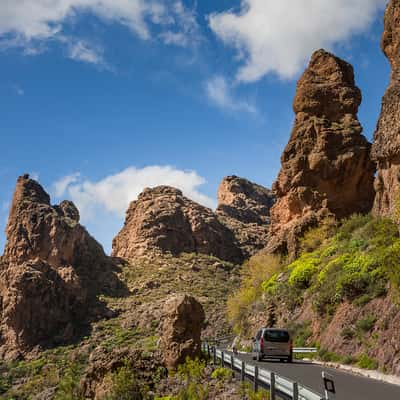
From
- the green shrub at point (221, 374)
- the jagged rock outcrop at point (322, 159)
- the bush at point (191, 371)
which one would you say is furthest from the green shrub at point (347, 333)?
the jagged rock outcrop at point (322, 159)

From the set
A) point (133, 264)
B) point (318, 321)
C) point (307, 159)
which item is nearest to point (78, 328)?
point (133, 264)

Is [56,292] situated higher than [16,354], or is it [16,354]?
[56,292]

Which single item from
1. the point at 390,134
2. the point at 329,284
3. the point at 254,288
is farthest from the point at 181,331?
the point at 254,288

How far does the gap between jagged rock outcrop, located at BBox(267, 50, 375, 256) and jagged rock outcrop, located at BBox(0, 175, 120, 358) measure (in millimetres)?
33025

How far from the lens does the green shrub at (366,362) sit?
690 inches

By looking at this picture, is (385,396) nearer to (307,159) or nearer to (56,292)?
(307,159)

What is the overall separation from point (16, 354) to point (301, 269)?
1671 inches

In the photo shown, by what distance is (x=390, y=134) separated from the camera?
30812 millimetres

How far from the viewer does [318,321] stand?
27.5 m

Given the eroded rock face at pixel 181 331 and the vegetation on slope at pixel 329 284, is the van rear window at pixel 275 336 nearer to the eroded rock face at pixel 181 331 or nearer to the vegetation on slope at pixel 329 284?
the vegetation on slope at pixel 329 284

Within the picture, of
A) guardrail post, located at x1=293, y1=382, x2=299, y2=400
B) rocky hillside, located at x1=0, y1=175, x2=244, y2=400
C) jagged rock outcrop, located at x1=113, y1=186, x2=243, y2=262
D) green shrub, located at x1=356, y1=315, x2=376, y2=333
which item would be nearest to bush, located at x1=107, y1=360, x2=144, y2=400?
guardrail post, located at x1=293, y1=382, x2=299, y2=400

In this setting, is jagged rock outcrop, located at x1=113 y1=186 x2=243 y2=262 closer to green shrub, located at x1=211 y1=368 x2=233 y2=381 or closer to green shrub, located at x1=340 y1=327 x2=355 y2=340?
green shrub, located at x1=340 y1=327 x2=355 y2=340

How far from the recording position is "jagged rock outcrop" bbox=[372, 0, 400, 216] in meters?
30.2

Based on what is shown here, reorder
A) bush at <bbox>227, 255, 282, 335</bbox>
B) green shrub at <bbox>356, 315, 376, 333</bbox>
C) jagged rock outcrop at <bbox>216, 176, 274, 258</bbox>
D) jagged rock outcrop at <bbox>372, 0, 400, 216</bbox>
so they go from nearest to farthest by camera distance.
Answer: green shrub at <bbox>356, 315, 376, 333</bbox>
jagged rock outcrop at <bbox>372, 0, 400, 216</bbox>
bush at <bbox>227, 255, 282, 335</bbox>
jagged rock outcrop at <bbox>216, 176, 274, 258</bbox>
